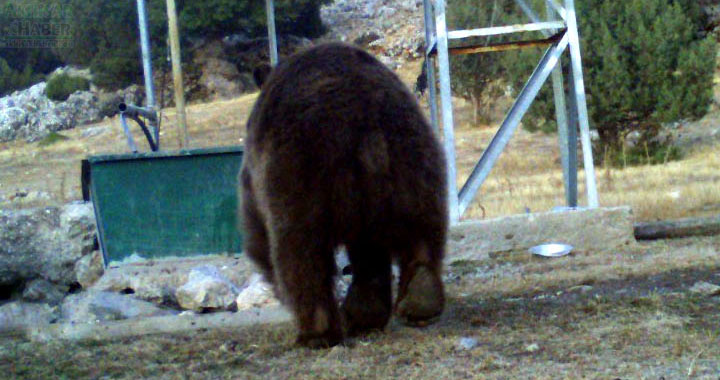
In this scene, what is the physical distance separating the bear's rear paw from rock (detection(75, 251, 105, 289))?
16.9ft

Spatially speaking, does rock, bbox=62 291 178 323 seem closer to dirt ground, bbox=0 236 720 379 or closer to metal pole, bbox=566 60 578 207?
dirt ground, bbox=0 236 720 379

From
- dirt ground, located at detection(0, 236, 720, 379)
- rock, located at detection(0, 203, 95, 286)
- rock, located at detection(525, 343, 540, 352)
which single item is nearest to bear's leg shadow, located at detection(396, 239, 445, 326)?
dirt ground, located at detection(0, 236, 720, 379)

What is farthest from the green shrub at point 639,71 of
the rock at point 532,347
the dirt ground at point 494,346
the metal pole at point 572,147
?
the rock at point 532,347

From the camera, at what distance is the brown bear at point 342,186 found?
4.23 meters

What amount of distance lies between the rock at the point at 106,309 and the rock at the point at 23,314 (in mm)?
325

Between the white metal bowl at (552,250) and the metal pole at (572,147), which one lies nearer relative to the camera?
the white metal bowl at (552,250)

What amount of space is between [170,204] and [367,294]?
3877 millimetres

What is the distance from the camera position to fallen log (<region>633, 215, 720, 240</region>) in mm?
8148

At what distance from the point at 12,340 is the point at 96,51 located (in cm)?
3757

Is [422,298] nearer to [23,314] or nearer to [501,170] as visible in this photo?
[23,314]

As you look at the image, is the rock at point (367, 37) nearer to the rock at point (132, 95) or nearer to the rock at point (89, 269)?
the rock at point (132, 95)

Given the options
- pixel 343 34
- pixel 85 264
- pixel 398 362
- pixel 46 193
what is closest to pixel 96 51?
pixel 343 34

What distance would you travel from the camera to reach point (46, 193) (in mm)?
17828

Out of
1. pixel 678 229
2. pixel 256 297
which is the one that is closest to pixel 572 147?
pixel 678 229
